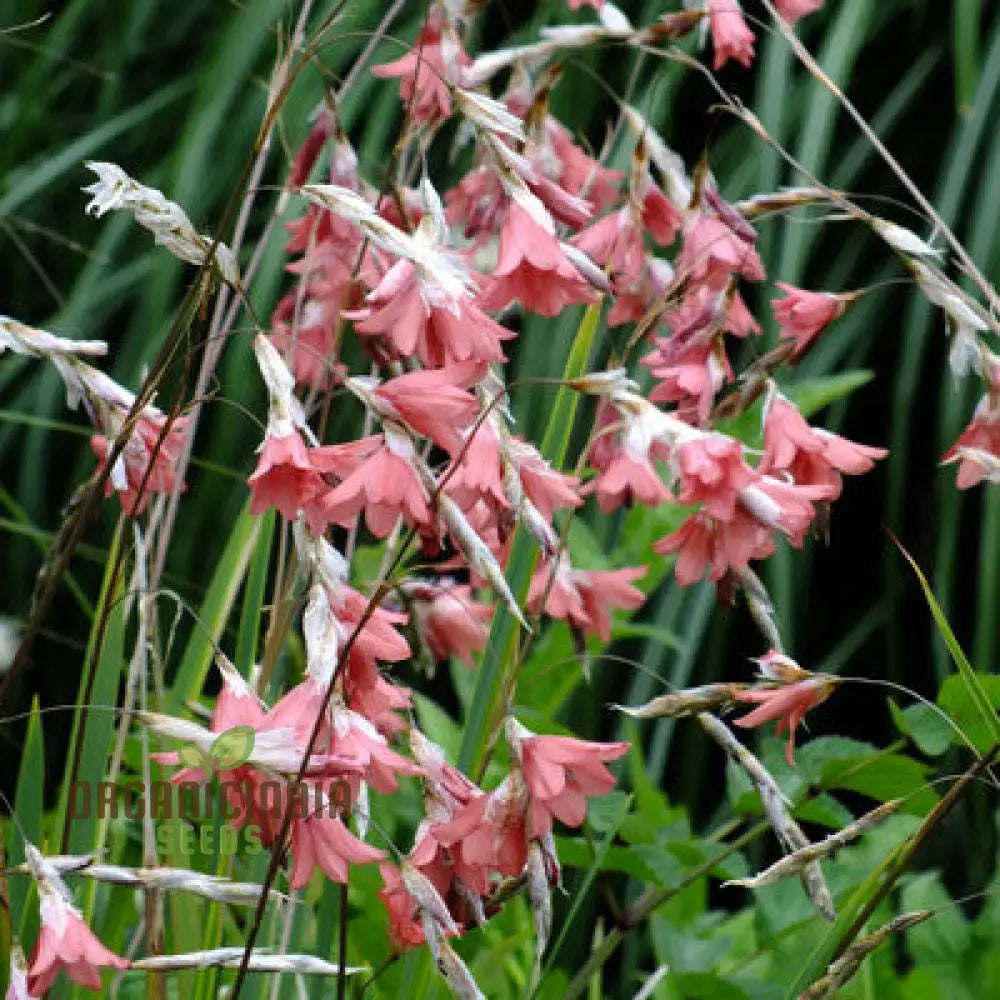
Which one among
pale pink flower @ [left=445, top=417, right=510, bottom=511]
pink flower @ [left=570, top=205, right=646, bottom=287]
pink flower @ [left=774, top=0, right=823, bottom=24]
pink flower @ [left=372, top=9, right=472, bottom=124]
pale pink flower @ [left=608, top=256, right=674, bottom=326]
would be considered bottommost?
pale pink flower @ [left=445, top=417, right=510, bottom=511]

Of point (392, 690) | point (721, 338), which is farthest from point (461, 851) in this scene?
point (721, 338)

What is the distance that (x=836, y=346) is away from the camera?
194 centimetres

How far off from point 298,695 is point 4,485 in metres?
1.68

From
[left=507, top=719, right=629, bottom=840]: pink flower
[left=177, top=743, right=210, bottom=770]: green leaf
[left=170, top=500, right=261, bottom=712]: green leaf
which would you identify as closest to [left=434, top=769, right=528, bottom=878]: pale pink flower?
[left=507, top=719, right=629, bottom=840]: pink flower

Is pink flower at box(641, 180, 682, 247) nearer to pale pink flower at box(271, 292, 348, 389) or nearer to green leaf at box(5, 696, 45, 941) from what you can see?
pale pink flower at box(271, 292, 348, 389)

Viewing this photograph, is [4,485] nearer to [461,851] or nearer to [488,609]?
[488,609]

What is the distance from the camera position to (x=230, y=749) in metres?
0.73

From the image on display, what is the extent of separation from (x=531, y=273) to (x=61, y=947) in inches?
15.7

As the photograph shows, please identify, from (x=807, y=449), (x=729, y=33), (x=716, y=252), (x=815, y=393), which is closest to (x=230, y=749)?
(x=807, y=449)

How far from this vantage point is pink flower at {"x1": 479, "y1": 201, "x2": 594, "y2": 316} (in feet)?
2.80

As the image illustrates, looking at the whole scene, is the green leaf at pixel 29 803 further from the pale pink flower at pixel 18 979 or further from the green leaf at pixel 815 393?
the green leaf at pixel 815 393

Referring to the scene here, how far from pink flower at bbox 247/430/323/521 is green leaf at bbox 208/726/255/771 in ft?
0.31

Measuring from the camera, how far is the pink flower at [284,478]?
756 mm

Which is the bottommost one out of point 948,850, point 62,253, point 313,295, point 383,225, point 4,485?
point 948,850
